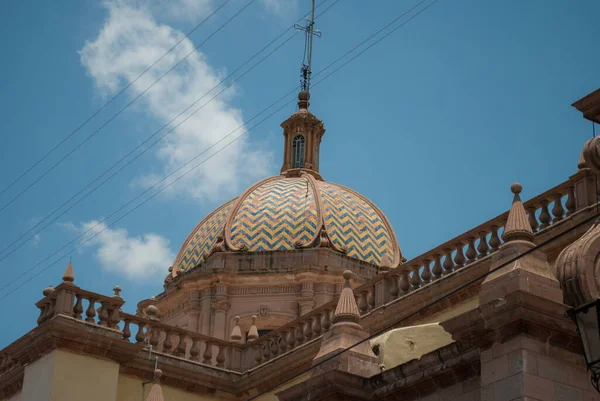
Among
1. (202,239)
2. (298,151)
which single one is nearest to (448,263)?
(202,239)

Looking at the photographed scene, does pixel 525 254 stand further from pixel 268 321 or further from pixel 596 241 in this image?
pixel 268 321

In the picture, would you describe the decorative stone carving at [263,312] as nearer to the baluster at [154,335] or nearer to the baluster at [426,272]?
the baluster at [154,335]

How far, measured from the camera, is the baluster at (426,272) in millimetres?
19755

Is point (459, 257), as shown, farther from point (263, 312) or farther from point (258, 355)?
point (263, 312)

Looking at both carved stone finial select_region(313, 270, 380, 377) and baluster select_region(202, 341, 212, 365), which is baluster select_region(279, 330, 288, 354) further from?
carved stone finial select_region(313, 270, 380, 377)

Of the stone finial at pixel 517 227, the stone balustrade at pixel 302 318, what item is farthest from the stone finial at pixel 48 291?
the stone finial at pixel 517 227

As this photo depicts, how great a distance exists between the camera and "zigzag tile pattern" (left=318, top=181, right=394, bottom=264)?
32344 millimetres

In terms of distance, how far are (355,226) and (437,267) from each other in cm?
1341

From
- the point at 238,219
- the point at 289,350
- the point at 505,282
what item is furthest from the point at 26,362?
the point at 238,219

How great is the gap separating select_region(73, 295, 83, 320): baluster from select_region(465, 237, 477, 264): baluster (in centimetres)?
657

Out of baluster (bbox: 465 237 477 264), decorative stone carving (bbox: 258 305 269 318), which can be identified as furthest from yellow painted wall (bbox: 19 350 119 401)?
decorative stone carving (bbox: 258 305 269 318)

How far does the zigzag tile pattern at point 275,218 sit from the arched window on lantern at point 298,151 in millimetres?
2047

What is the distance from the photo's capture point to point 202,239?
3347 centimetres

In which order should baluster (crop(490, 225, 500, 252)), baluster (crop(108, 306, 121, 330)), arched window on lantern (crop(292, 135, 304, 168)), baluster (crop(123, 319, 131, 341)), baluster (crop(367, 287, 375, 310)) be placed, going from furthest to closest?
arched window on lantern (crop(292, 135, 304, 168)) → baluster (crop(123, 319, 131, 341)) → baluster (crop(108, 306, 121, 330)) → baluster (crop(367, 287, 375, 310)) → baluster (crop(490, 225, 500, 252))
